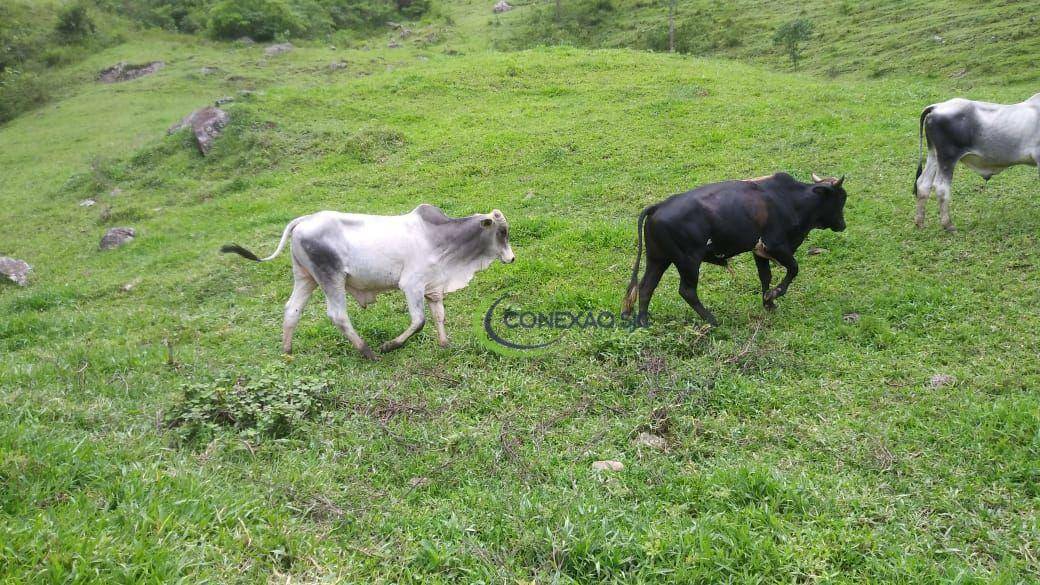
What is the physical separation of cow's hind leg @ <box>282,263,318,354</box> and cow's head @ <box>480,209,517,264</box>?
197 cm

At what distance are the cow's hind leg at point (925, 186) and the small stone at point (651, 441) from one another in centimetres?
598

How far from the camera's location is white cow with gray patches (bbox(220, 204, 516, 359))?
7070mm

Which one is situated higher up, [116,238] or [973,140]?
[973,140]

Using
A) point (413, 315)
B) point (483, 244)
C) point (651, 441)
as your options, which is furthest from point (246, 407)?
point (483, 244)

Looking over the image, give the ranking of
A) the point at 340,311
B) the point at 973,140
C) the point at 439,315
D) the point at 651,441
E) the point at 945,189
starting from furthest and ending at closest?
1. the point at 945,189
2. the point at 973,140
3. the point at 439,315
4. the point at 340,311
5. the point at 651,441

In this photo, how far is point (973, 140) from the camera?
859cm

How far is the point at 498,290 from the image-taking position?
891cm

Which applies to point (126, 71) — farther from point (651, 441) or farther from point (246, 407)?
point (651, 441)

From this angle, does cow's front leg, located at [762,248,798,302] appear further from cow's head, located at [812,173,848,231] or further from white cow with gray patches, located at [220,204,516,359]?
white cow with gray patches, located at [220,204,516,359]

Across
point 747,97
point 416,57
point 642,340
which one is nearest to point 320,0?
point 416,57

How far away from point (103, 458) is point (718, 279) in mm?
6820

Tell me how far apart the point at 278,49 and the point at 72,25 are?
10967mm

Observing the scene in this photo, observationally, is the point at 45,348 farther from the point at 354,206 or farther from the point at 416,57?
the point at 416,57

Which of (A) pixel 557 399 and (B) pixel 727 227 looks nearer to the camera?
(A) pixel 557 399
